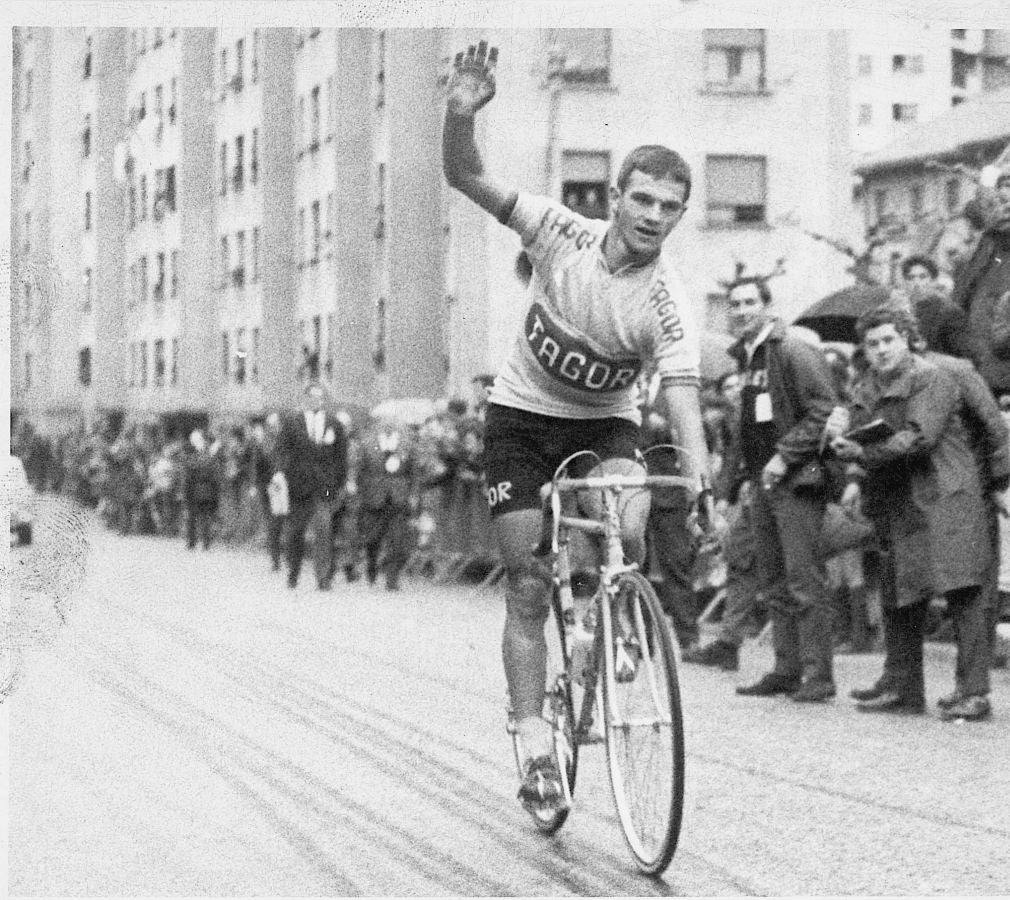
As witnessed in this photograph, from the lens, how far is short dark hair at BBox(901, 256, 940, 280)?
36.5ft

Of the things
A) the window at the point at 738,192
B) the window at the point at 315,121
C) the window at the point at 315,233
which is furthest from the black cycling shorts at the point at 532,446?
the window at the point at 315,233

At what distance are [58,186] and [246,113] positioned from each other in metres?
2.00

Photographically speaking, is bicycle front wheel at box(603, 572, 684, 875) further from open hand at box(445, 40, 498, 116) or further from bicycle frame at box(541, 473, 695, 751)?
open hand at box(445, 40, 498, 116)

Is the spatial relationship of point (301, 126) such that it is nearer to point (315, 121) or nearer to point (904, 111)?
point (315, 121)

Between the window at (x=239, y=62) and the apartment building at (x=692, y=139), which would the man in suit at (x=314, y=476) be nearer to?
the apartment building at (x=692, y=139)

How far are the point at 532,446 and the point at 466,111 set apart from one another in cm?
113

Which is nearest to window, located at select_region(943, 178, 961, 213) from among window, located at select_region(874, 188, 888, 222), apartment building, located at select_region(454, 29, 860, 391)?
window, located at select_region(874, 188, 888, 222)

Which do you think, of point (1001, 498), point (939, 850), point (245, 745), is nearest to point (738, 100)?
point (1001, 498)

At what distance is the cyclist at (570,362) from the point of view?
257 inches

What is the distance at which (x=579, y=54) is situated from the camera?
740 cm

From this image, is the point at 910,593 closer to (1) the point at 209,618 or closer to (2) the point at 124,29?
(2) the point at 124,29

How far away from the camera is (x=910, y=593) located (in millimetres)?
9641

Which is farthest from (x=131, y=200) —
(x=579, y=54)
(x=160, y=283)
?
(x=160, y=283)

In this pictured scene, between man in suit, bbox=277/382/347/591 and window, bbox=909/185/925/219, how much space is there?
16.7ft
